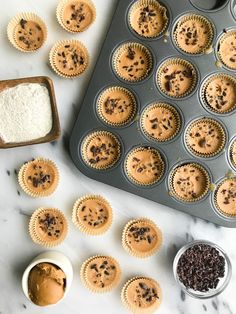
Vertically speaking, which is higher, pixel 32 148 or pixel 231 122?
pixel 231 122

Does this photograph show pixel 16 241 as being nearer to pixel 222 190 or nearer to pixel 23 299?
pixel 23 299

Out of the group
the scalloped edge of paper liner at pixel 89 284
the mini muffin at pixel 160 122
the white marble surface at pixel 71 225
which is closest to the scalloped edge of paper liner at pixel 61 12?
the white marble surface at pixel 71 225

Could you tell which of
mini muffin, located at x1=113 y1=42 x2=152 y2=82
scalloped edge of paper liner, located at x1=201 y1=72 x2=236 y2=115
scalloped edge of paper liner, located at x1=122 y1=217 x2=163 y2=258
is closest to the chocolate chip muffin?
scalloped edge of paper liner, located at x1=201 y1=72 x2=236 y2=115

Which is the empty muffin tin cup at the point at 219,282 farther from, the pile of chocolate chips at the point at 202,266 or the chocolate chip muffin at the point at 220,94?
the chocolate chip muffin at the point at 220,94

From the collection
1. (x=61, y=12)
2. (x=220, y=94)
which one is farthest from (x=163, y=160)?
(x=61, y=12)

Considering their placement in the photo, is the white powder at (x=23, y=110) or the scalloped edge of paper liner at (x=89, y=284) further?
the scalloped edge of paper liner at (x=89, y=284)

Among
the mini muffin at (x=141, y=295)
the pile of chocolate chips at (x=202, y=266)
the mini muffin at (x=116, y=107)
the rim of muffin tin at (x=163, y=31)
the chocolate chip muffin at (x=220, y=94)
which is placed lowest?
the mini muffin at (x=141, y=295)

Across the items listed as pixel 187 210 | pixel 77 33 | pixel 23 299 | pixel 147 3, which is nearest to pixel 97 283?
pixel 23 299
